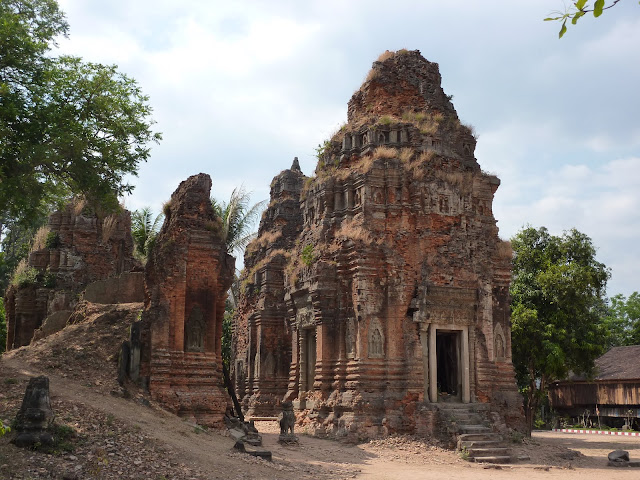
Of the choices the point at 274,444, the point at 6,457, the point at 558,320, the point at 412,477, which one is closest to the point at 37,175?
the point at 6,457

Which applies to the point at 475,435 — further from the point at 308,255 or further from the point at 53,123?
the point at 53,123

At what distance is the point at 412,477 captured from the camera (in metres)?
13.0

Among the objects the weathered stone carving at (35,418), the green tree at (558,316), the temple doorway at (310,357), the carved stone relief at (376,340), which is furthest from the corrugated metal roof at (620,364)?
the weathered stone carving at (35,418)

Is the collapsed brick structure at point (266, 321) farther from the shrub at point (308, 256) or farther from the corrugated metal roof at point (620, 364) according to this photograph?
the corrugated metal roof at point (620, 364)

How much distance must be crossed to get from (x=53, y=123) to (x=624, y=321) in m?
44.2

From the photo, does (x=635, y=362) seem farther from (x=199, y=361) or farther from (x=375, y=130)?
(x=199, y=361)

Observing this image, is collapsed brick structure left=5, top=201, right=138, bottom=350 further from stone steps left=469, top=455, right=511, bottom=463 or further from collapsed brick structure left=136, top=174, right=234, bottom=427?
stone steps left=469, top=455, right=511, bottom=463

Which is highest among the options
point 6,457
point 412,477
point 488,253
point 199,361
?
point 488,253

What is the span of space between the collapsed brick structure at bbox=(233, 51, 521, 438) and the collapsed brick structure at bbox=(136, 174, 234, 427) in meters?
3.76

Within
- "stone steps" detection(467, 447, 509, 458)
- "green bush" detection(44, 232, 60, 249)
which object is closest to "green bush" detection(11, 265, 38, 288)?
"green bush" detection(44, 232, 60, 249)

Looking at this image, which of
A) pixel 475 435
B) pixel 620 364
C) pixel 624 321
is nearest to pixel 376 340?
pixel 475 435

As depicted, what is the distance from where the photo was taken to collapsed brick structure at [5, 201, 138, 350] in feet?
72.0

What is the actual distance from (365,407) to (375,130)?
837 cm

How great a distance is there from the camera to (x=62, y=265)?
22.3 meters
